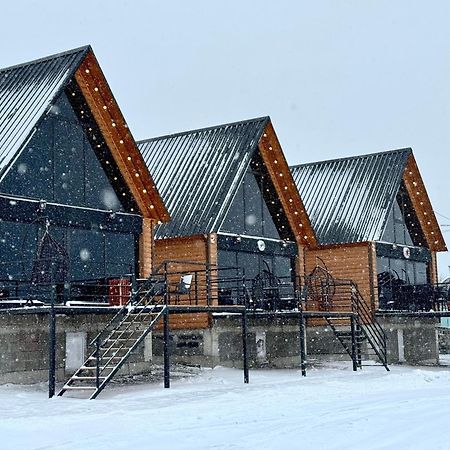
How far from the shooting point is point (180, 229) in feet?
94.6

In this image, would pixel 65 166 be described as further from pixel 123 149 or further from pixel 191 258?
pixel 191 258

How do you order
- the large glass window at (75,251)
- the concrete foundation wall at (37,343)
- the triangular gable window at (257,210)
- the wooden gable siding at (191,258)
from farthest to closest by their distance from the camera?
the triangular gable window at (257,210) → the wooden gable siding at (191,258) → the large glass window at (75,251) → the concrete foundation wall at (37,343)

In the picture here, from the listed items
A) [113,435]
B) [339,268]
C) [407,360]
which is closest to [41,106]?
[113,435]

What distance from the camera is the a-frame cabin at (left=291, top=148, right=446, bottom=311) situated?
114 feet

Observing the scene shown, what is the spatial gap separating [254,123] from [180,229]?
214 inches

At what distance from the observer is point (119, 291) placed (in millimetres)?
23578

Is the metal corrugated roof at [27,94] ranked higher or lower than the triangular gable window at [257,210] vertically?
higher

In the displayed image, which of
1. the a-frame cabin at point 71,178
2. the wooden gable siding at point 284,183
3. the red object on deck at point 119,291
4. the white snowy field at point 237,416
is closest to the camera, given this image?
the white snowy field at point 237,416

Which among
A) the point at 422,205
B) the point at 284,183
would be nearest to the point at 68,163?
the point at 284,183

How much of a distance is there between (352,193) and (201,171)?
29.6 feet

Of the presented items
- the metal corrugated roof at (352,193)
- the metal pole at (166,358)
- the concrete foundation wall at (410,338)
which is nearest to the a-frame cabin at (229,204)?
the metal corrugated roof at (352,193)

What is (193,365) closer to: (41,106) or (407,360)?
(41,106)

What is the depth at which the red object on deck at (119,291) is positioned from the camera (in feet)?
77.3

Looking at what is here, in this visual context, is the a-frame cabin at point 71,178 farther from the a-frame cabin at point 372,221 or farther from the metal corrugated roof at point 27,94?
the a-frame cabin at point 372,221
